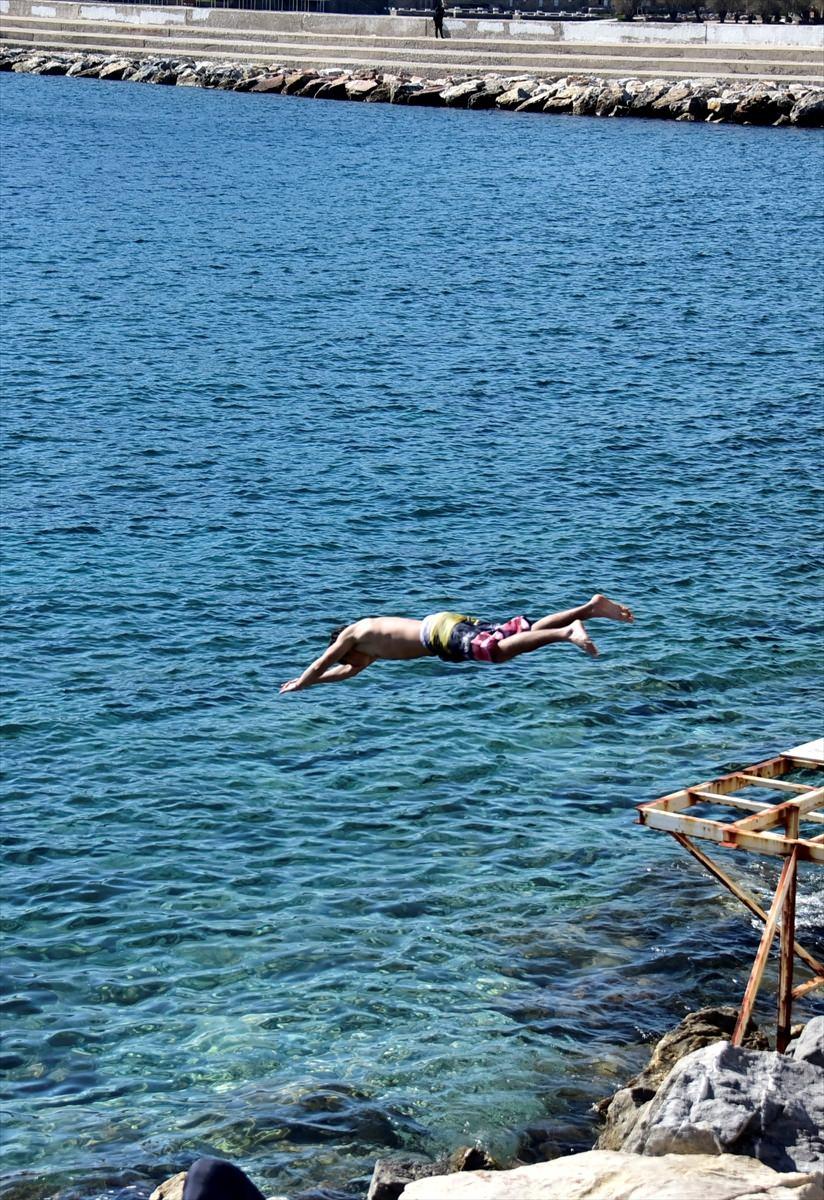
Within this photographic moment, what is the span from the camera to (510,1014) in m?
20.0

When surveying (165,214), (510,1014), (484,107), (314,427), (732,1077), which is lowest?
(510,1014)

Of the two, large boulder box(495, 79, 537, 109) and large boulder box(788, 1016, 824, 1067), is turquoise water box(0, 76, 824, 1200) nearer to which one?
large boulder box(788, 1016, 824, 1067)

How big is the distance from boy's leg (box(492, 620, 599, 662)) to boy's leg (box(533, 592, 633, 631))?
2.7 inches

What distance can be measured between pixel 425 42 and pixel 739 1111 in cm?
12215

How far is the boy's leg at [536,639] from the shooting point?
14.0 metres

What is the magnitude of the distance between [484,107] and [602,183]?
34.9m

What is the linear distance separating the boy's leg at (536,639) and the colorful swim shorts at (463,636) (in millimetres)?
126

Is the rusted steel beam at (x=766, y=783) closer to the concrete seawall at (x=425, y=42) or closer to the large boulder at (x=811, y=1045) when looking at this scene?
the large boulder at (x=811, y=1045)

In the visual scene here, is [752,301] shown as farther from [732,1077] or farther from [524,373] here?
[732,1077]

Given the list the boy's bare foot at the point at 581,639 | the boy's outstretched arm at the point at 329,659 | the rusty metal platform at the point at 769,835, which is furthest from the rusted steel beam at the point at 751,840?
the boy's outstretched arm at the point at 329,659

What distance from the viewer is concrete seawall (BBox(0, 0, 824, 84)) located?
11431cm

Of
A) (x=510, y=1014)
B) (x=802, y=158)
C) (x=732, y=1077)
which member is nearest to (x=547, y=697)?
(x=510, y=1014)

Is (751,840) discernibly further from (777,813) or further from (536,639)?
(536,639)

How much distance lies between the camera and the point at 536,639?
571 inches
